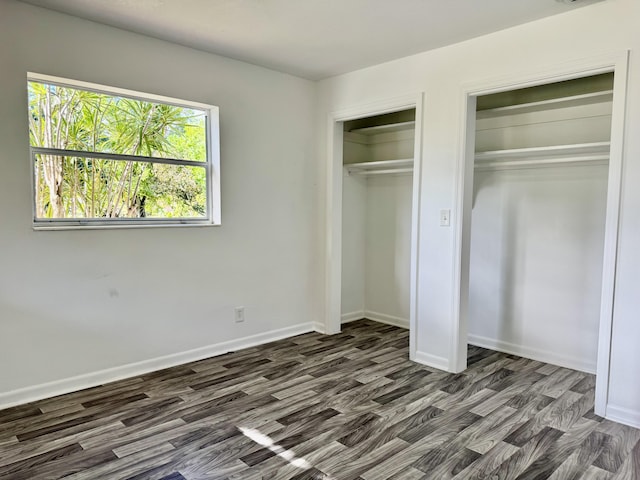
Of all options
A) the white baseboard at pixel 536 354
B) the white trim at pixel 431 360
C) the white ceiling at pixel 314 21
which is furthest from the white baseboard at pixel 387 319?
the white ceiling at pixel 314 21

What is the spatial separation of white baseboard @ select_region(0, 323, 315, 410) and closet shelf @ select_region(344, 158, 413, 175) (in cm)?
177

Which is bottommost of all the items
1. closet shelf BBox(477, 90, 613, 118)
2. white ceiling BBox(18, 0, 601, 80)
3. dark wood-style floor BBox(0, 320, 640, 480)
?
dark wood-style floor BBox(0, 320, 640, 480)

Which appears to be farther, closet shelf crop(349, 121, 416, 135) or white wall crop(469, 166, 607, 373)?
closet shelf crop(349, 121, 416, 135)

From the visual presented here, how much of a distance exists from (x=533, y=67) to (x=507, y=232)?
144cm

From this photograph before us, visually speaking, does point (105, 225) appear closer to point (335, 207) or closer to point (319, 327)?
point (335, 207)

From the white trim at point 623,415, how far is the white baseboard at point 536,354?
2.67 feet

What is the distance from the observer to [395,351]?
3887 mm

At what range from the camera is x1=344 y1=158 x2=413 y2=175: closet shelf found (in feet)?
14.2

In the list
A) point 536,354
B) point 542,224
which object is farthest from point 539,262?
point 536,354

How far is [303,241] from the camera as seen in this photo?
4.35 m

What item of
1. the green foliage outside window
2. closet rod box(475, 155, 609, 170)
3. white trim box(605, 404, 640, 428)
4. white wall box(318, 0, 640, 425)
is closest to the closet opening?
white wall box(318, 0, 640, 425)

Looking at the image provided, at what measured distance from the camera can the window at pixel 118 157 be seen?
290 cm

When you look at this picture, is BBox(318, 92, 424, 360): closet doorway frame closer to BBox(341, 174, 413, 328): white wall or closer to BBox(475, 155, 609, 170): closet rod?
BBox(341, 174, 413, 328): white wall

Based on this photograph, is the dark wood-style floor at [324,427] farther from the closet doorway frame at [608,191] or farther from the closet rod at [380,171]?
the closet rod at [380,171]
